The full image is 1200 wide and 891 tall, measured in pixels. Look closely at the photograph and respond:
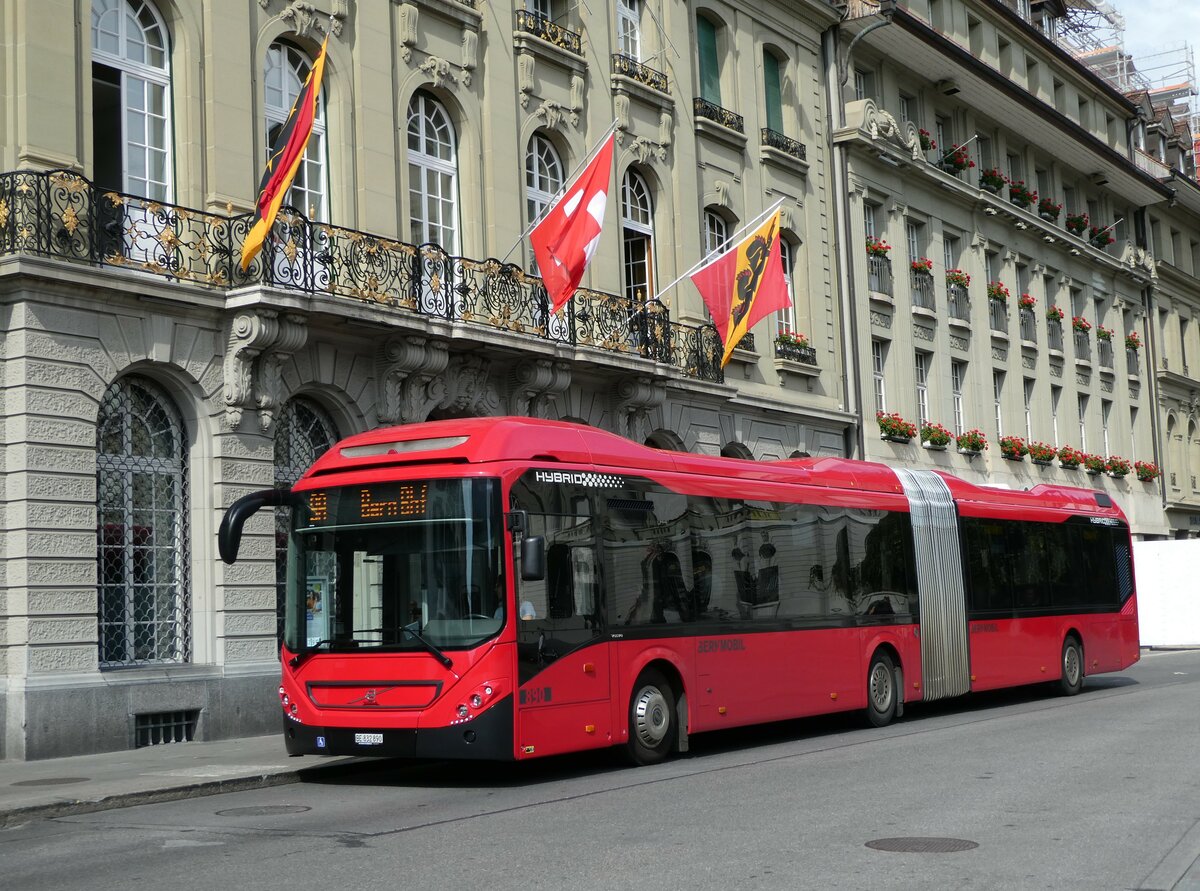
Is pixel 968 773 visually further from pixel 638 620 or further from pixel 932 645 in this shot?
pixel 932 645

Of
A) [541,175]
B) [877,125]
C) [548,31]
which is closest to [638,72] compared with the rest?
[548,31]

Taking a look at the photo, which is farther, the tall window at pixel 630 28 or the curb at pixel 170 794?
the tall window at pixel 630 28

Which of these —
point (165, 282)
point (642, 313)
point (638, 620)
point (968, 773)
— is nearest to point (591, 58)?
point (642, 313)

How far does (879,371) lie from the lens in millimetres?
33562

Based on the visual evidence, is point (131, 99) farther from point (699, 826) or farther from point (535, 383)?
point (699, 826)

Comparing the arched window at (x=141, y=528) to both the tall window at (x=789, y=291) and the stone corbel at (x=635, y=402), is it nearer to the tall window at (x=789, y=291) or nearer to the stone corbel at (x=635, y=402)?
the stone corbel at (x=635, y=402)

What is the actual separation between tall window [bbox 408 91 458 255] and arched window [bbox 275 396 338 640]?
319cm

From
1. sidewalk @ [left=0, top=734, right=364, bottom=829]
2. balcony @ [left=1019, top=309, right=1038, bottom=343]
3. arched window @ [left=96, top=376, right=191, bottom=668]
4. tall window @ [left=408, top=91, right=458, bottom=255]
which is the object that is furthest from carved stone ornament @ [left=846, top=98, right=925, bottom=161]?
sidewalk @ [left=0, top=734, right=364, bottom=829]

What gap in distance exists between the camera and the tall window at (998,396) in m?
38.8

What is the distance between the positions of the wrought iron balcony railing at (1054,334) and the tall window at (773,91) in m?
14.2

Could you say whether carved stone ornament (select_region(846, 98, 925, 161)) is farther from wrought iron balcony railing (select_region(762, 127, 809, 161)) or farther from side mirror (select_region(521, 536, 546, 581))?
side mirror (select_region(521, 536, 546, 581))

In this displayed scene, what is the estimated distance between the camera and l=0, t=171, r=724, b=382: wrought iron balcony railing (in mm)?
16136

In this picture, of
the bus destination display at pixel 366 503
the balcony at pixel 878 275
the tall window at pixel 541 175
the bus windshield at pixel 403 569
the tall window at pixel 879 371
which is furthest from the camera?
the tall window at pixel 879 371

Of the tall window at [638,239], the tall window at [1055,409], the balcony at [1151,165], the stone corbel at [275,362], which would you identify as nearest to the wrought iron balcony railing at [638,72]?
the tall window at [638,239]
